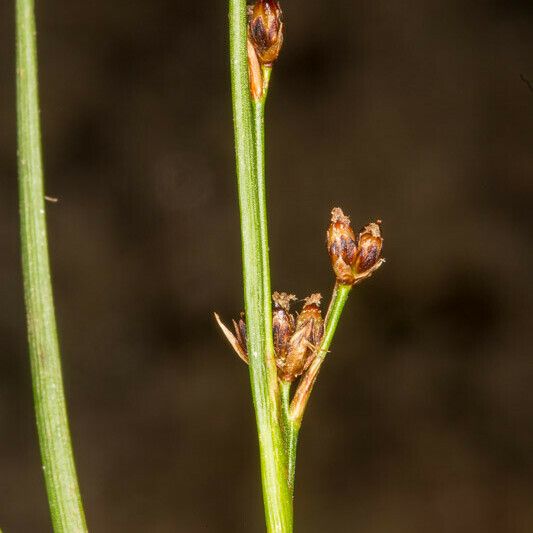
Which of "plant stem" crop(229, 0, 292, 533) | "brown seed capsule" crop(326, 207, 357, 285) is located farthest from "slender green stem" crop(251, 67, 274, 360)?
"brown seed capsule" crop(326, 207, 357, 285)

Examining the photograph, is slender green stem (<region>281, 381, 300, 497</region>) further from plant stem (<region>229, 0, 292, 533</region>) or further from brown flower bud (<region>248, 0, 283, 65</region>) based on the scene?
brown flower bud (<region>248, 0, 283, 65</region>)

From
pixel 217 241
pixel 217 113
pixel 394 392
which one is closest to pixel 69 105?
pixel 217 113

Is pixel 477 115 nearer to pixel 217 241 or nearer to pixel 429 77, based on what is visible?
pixel 429 77

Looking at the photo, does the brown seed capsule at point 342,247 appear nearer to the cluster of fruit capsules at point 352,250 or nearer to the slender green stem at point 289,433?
the cluster of fruit capsules at point 352,250

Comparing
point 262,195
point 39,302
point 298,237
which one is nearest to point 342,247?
point 262,195

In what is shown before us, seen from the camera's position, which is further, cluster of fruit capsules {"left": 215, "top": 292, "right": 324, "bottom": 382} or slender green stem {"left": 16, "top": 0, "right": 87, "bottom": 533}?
cluster of fruit capsules {"left": 215, "top": 292, "right": 324, "bottom": 382}

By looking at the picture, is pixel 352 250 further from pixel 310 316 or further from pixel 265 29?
pixel 265 29

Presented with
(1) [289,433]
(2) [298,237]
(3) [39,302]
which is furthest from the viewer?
(2) [298,237]
